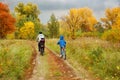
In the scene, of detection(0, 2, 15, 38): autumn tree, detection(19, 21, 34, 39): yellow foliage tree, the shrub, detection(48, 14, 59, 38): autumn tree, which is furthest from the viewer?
detection(48, 14, 59, 38): autumn tree

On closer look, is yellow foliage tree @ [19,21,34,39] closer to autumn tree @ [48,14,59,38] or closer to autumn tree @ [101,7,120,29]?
autumn tree @ [48,14,59,38]

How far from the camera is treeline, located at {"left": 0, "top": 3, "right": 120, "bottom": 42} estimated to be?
7534cm

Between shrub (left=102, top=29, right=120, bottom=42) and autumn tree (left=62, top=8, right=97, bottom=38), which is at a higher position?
autumn tree (left=62, top=8, right=97, bottom=38)

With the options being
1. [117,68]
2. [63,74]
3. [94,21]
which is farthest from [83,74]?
[94,21]

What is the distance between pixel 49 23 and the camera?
97688mm

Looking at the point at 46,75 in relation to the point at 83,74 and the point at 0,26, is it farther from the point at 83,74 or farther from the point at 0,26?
the point at 0,26

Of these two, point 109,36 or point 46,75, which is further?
point 109,36

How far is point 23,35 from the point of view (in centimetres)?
8925

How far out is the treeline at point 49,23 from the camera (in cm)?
7534

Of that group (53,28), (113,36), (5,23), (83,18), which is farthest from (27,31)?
(113,36)

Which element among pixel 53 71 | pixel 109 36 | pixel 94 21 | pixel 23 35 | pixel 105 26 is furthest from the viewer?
pixel 94 21

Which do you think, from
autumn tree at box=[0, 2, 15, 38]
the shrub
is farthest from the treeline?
the shrub

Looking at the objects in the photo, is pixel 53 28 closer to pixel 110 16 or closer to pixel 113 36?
pixel 110 16

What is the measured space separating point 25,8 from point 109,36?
61892 millimetres
